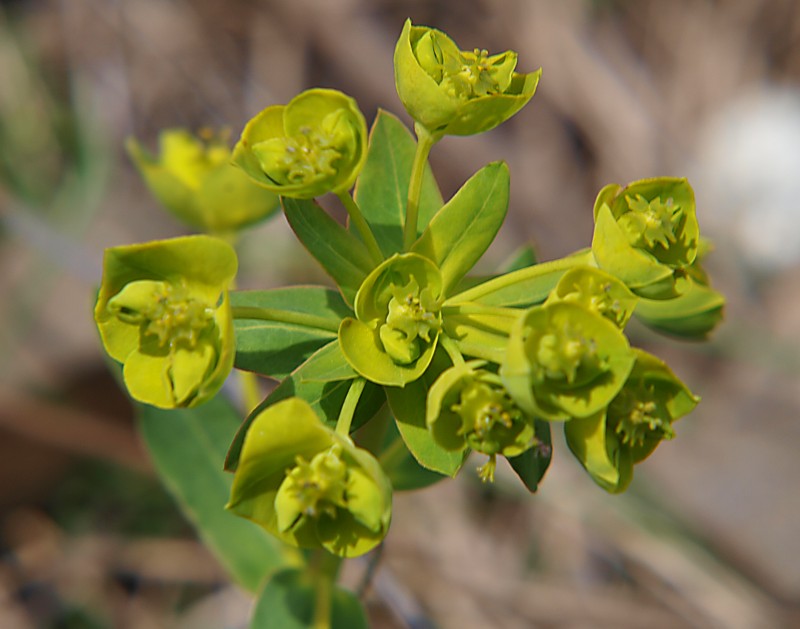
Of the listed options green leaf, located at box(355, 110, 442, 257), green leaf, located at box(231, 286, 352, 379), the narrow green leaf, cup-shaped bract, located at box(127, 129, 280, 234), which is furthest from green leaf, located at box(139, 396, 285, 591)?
the narrow green leaf

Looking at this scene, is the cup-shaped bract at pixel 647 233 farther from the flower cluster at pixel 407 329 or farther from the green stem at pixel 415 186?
the green stem at pixel 415 186

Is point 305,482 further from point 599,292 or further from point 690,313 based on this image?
point 690,313

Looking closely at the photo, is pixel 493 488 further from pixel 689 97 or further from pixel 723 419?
pixel 689 97

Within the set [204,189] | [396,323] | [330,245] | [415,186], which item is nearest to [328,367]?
[396,323]

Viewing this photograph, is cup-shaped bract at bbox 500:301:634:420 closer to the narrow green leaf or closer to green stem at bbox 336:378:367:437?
the narrow green leaf

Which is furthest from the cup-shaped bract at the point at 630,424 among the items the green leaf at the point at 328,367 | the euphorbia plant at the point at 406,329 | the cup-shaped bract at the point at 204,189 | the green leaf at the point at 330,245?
the cup-shaped bract at the point at 204,189
